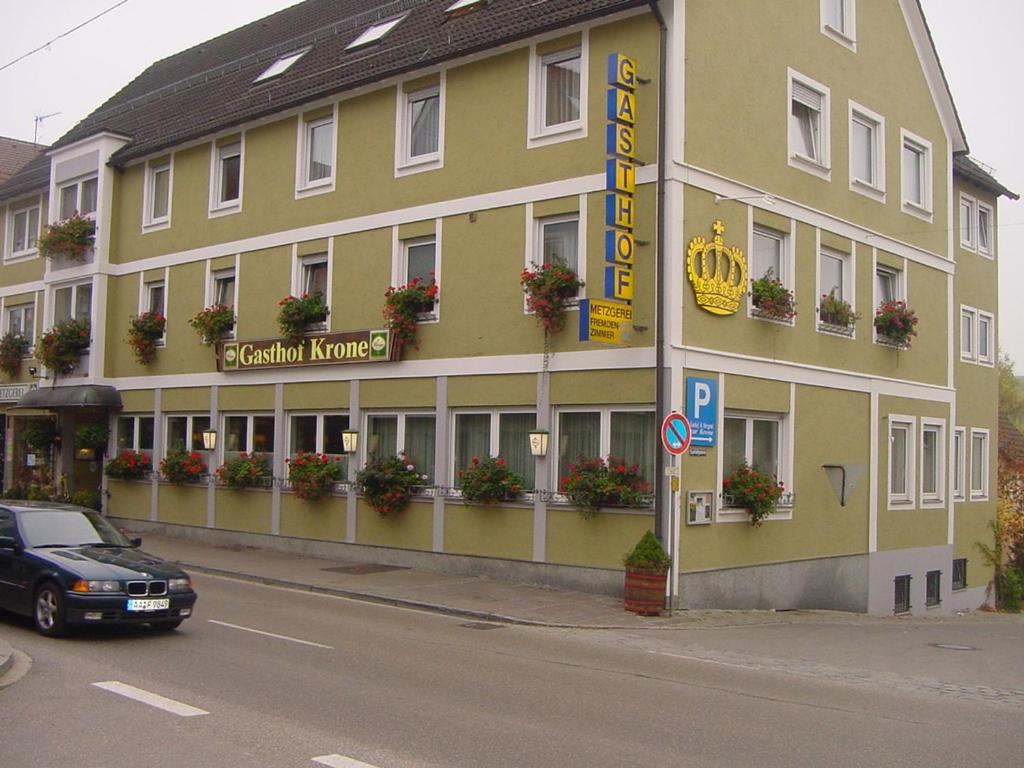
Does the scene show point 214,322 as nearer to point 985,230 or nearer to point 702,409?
point 702,409

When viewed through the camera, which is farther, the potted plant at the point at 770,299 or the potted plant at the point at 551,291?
the potted plant at the point at 770,299

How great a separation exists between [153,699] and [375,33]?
708 inches

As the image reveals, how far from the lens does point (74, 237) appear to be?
28.6 meters

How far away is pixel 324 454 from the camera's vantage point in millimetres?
22406

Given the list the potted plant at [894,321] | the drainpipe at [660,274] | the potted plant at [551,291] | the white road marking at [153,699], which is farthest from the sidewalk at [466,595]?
the white road marking at [153,699]

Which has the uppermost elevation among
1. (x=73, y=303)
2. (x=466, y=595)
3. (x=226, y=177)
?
(x=226, y=177)

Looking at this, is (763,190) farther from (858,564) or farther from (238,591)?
(238,591)

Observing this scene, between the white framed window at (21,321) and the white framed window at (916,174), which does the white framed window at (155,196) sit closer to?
the white framed window at (21,321)

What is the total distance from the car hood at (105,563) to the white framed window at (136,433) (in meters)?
14.7

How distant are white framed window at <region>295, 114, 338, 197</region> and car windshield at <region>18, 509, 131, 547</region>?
10770mm

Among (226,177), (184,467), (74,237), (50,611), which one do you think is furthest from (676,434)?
(74,237)

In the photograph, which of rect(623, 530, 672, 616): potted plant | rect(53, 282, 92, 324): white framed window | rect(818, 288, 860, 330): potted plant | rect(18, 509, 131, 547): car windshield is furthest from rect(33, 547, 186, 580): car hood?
rect(53, 282, 92, 324): white framed window

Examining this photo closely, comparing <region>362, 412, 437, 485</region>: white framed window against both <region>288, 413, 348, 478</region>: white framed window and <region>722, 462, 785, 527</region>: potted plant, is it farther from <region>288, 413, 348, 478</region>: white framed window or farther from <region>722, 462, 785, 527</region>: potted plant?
<region>722, 462, 785, 527</region>: potted plant

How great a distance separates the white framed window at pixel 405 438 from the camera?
20.7 m
